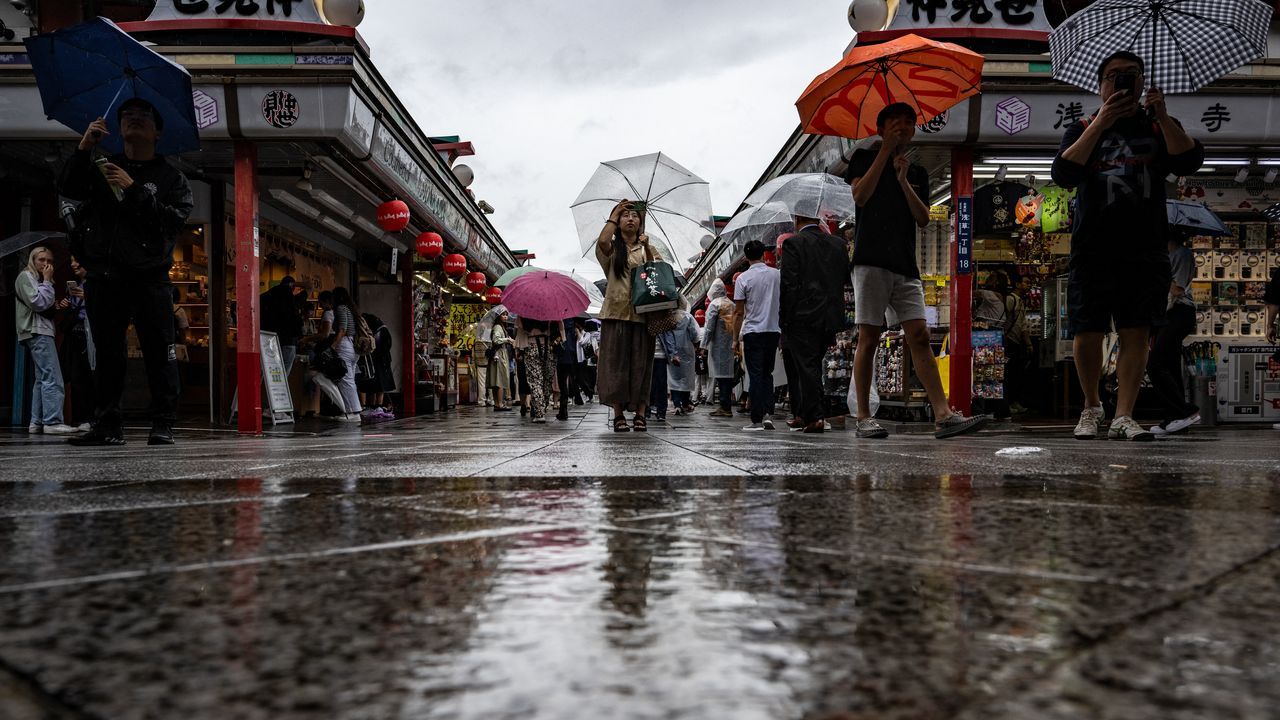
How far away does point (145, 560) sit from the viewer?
42.0 inches

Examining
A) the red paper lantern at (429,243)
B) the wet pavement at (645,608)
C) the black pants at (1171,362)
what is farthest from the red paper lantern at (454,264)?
the wet pavement at (645,608)

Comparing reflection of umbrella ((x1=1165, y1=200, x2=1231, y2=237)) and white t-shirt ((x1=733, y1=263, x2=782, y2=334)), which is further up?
reflection of umbrella ((x1=1165, y1=200, x2=1231, y2=237))

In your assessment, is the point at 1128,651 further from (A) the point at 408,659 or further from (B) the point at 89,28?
(B) the point at 89,28

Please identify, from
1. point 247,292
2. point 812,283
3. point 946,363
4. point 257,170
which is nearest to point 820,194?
point 946,363

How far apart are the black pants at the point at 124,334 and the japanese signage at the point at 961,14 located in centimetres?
854

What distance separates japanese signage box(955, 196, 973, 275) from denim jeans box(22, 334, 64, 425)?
8828 mm

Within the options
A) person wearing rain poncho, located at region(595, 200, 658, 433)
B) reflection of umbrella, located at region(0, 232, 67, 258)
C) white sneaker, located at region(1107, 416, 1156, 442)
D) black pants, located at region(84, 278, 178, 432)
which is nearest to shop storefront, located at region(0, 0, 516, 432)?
reflection of umbrella, located at region(0, 232, 67, 258)

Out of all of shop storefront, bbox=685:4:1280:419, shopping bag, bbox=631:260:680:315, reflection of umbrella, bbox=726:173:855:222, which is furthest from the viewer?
shop storefront, bbox=685:4:1280:419

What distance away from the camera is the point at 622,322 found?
277 inches

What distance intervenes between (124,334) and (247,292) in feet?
12.6

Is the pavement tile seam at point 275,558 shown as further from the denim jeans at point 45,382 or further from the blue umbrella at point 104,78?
the denim jeans at point 45,382

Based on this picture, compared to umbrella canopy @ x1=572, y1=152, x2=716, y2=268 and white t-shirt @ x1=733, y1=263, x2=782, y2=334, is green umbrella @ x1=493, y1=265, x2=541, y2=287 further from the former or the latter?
white t-shirt @ x1=733, y1=263, x2=782, y2=334

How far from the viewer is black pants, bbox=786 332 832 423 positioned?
6.65 meters

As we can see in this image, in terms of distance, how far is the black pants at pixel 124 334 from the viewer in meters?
→ 4.86
